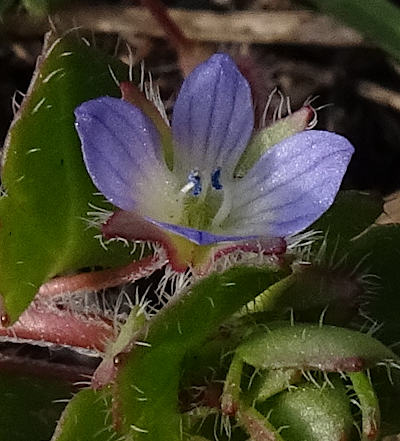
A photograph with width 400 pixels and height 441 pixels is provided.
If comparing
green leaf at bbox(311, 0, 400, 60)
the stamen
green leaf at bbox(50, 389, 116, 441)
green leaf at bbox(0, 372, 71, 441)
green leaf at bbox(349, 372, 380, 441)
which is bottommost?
green leaf at bbox(0, 372, 71, 441)

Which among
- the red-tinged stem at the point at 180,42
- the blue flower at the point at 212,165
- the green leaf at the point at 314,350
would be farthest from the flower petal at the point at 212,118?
the red-tinged stem at the point at 180,42

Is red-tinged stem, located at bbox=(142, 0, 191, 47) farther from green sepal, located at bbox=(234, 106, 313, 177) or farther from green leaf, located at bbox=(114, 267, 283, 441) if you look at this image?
green leaf, located at bbox=(114, 267, 283, 441)

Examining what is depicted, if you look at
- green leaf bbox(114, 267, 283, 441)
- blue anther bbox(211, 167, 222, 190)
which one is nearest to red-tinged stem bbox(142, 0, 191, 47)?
blue anther bbox(211, 167, 222, 190)

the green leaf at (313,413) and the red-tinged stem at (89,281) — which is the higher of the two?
A: the green leaf at (313,413)

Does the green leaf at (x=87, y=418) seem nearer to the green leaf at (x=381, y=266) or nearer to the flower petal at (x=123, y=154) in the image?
the flower petal at (x=123, y=154)

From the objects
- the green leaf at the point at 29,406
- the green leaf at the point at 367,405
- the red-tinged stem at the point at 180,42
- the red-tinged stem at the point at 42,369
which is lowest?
the green leaf at the point at 29,406
